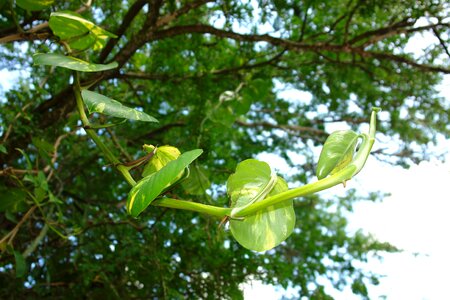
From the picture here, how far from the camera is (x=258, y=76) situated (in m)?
1.59

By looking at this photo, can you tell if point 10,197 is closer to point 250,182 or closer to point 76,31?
point 76,31

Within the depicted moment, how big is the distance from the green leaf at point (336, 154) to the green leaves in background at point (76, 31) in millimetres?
321

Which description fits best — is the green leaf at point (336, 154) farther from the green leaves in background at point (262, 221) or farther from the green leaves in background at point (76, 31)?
the green leaves in background at point (76, 31)

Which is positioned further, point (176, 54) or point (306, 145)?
point (306, 145)

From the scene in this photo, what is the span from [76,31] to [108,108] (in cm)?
22

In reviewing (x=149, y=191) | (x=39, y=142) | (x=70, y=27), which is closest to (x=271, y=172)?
(x=149, y=191)

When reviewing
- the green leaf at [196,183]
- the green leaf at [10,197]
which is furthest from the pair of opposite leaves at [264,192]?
the green leaf at [10,197]

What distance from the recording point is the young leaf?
1.56 ft

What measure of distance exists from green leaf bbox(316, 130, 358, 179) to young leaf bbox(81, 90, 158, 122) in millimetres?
172

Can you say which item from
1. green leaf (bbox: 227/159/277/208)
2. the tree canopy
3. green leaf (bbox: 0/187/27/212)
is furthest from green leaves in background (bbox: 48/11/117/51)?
green leaf (bbox: 0/187/27/212)

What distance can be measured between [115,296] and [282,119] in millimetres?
1187

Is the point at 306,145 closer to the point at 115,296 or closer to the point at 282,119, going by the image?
the point at 282,119

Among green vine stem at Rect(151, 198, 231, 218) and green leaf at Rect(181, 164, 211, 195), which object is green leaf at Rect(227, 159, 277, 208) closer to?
green vine stem at Rect(151, 198, 231, 218)

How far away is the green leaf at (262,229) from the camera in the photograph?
19.1 inches
